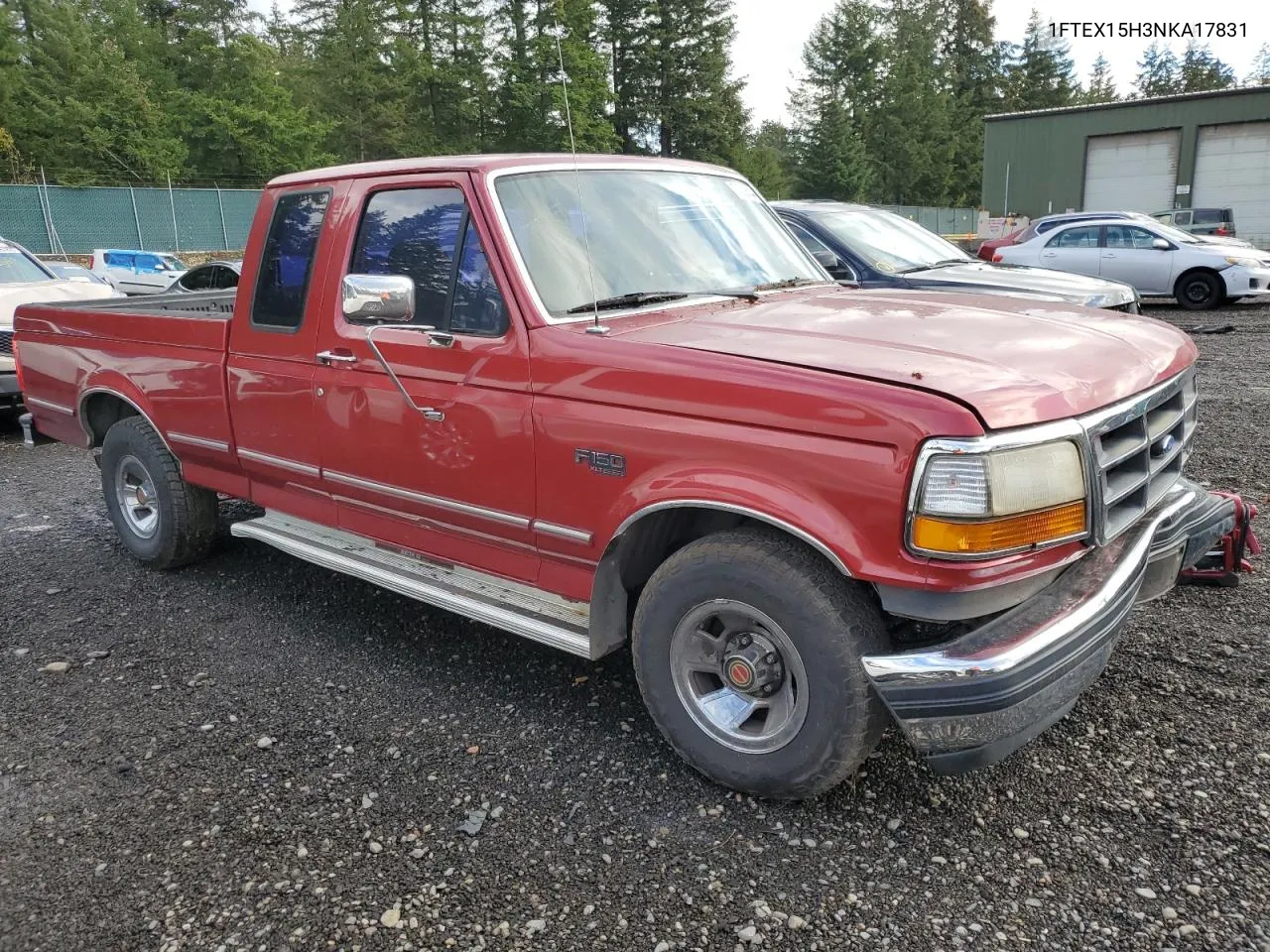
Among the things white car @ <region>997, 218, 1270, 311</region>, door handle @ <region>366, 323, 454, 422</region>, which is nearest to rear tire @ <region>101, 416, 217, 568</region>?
door handle @ <region>366, 323, 454, 422</region>

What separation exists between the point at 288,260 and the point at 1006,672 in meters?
3.39

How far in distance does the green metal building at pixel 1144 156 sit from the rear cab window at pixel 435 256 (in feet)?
119

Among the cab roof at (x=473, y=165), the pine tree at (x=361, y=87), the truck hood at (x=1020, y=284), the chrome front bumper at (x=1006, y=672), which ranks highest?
the pine tree at (x=361, y=87)

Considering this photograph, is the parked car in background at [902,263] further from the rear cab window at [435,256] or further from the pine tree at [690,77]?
the pine tree at [690,77]

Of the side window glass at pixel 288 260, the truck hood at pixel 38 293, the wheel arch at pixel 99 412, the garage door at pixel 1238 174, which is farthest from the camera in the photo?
the garage door at pixel 1238 174

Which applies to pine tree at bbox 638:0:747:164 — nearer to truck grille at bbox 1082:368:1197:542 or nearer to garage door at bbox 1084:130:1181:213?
garage door at bbox 1084:130:1181:213

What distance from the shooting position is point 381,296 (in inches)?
127

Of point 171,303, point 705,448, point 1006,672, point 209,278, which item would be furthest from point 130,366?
point 209,278

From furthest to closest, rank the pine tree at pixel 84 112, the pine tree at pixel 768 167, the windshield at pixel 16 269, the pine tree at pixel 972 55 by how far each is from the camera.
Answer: the pine tree at pixel 972 55
the pine tree at pixel 768 167
the pine tree at pixel 84 112
the windshield at pixel 16 269

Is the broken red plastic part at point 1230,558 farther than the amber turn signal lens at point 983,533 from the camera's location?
Yes

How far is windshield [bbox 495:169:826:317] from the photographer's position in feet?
11.2

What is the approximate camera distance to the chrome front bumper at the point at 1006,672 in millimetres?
2486

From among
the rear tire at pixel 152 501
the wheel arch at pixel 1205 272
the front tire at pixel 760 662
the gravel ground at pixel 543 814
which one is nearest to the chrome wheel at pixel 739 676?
the front tire at pixel 760 662

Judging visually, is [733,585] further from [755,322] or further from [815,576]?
[755,322]
